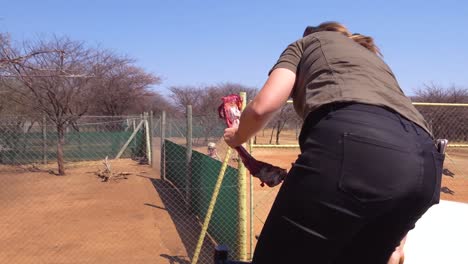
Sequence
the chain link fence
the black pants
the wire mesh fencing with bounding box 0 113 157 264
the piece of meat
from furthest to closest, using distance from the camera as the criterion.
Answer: the wire mesh fencing with bounding box 0 113 157 264
the chain link fence
the piece of meat
the black pants

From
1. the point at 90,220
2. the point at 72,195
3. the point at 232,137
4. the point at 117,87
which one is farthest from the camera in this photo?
the point at 117,87

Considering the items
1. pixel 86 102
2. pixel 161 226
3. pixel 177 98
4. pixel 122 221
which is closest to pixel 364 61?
pixel 161 226

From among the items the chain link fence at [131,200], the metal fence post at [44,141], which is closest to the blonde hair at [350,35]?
the chain link fence at [131,200]

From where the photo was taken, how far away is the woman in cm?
113

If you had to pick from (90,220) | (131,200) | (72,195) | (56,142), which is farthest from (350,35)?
(56,142)

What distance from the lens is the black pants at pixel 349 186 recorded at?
1.13m

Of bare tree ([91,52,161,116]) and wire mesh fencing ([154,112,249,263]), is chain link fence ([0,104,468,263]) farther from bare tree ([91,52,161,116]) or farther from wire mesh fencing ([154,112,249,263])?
bare tree ([91,52,161,116])

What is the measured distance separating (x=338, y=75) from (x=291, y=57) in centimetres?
18

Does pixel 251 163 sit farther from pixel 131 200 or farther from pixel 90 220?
pixel 131 200

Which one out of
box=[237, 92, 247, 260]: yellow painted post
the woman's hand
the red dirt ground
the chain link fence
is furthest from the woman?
the red dirt ground

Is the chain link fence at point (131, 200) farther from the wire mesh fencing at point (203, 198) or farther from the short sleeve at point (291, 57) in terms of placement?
the short sleeve at point (291, 57)

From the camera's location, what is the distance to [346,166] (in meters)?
1.13

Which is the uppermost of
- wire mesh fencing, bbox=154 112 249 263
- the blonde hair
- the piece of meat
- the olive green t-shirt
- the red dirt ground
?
the blonde hair

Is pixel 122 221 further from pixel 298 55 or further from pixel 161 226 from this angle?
pixel 298 55
